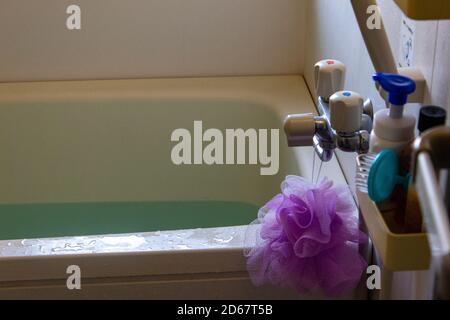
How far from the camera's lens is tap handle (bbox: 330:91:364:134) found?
0.98 m

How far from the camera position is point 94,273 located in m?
1.25

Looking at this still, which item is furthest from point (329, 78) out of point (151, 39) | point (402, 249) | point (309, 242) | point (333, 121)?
point (151, 39)

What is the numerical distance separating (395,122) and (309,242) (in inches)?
14.4

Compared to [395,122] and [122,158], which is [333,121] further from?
[122,158]

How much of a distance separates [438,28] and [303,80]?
0.98 meters

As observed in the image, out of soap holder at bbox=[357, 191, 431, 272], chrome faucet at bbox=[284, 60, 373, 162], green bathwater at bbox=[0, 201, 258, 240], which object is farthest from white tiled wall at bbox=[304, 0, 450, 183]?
green bathwater at bbox=[0, 201, 258, 240]

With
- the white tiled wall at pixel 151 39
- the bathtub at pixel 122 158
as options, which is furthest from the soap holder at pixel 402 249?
the white tiled wall at pixel 151 39

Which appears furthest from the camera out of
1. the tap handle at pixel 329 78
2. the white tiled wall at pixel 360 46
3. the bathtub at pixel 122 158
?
the bathtub at pixel 122 158

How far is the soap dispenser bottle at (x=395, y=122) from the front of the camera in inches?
30.9

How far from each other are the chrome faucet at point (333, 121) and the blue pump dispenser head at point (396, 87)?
183 millimetres

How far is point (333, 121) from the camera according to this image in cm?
101

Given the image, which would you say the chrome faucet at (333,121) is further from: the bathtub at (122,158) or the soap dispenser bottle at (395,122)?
the bathtub at (122,158)

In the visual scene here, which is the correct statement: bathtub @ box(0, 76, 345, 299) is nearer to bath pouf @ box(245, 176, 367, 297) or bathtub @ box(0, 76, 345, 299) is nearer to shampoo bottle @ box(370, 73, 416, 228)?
bath pouf @ box(245, 176, 367, 297)

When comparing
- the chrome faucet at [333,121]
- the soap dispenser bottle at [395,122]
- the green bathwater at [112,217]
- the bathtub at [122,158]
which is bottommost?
the green bathwater at [112,217]
